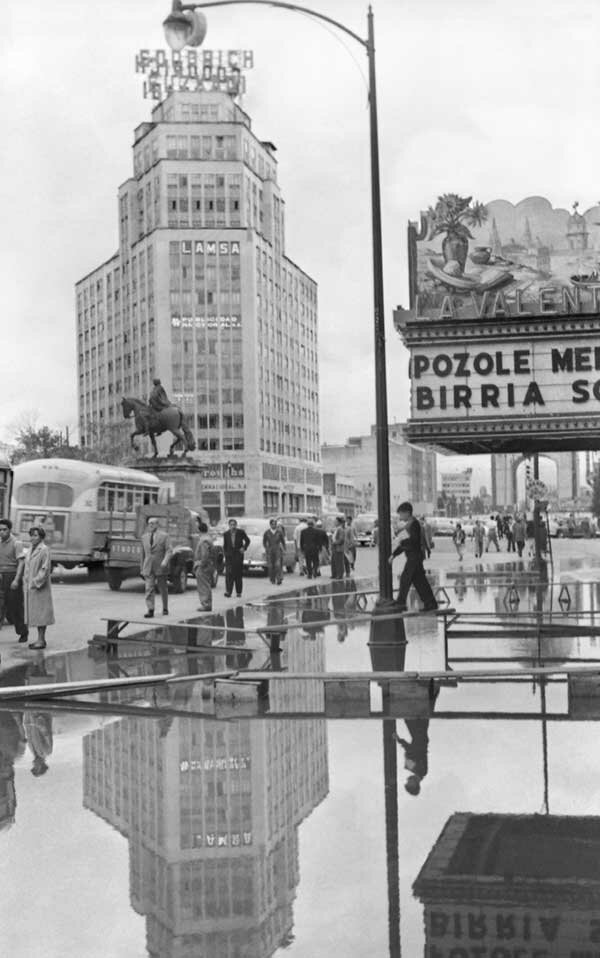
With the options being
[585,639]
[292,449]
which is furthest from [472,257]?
[292,449]

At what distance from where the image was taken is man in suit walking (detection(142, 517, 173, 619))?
1994cm

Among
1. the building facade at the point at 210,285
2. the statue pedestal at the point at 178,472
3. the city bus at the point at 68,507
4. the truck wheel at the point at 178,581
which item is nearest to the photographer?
the truck wheel at the point at 178,581

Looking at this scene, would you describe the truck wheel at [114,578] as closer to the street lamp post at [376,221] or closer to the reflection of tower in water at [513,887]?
the street lamp post at [376,221]

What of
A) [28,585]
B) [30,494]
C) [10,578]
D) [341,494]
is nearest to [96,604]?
[10,578]

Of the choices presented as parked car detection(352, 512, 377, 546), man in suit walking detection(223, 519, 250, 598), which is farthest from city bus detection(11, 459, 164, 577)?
parked car detection(352, 512, 377, 546)

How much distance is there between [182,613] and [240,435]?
104 meters

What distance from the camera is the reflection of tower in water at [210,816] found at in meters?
5.11

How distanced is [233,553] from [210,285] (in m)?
101

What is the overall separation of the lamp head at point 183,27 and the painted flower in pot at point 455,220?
12.9 feet

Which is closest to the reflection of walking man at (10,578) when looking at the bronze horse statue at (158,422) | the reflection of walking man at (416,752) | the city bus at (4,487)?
the city bus at (4,487)

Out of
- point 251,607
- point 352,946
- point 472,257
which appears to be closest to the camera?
point 352,946

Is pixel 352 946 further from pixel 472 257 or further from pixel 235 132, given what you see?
pixel 235 132

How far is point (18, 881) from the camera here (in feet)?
18.4

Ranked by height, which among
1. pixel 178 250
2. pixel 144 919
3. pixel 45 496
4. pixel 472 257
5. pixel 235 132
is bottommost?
pixel 144 919
